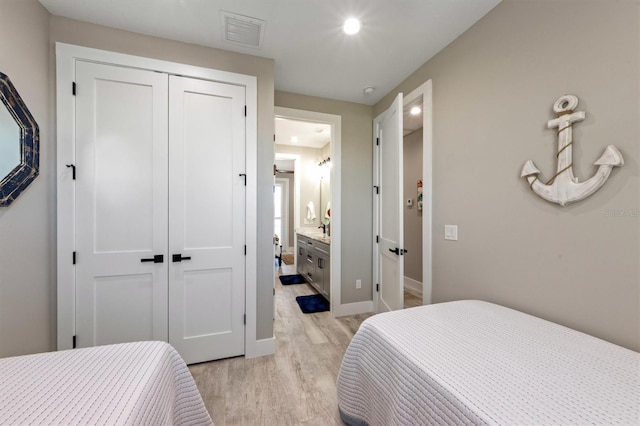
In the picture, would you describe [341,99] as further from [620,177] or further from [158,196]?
[620,177]

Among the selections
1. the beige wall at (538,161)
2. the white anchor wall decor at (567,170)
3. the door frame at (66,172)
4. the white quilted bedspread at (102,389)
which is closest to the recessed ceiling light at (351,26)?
the beige wall at (538,161)

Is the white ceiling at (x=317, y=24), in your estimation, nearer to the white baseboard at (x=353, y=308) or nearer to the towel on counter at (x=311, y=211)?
the white baseboard at (x=353, y=308)

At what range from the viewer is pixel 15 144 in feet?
4.51

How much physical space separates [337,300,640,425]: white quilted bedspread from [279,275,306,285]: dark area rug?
2.96 metres

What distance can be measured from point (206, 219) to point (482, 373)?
1.95 metres

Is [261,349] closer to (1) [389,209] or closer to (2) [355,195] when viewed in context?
(1) [389,209]

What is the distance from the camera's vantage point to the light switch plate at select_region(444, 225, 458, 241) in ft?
6.34

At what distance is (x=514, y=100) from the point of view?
1.54 meters

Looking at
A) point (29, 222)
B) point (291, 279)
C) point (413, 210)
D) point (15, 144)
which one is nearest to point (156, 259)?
point (29, 222)

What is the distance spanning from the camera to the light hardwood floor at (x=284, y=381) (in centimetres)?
153

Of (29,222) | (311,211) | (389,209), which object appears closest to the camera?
(29,222)

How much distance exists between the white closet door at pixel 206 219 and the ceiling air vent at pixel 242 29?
1.14 ft

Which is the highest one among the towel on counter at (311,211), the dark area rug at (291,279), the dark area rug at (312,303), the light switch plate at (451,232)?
the towel on counter at (311,211)

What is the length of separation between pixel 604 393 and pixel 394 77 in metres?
2.58
